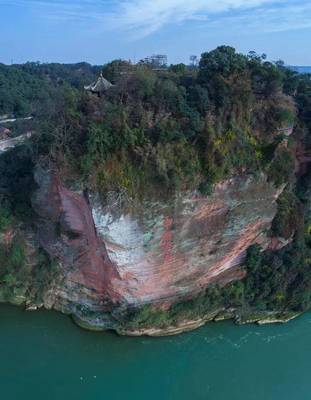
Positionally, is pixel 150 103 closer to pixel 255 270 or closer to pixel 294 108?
pixel 294 108

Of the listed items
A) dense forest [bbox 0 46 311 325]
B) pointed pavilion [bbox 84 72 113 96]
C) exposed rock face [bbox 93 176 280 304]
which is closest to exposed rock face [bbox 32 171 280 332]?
exposed rock face [bbox 93 176 280 304]

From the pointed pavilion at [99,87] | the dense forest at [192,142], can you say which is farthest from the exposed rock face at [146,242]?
the pointed pavilion at [99,87]

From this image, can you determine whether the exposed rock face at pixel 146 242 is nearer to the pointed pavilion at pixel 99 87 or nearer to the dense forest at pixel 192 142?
the dense forest at pixel 192 142

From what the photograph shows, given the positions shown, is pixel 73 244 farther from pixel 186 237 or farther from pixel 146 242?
pixel 186 237

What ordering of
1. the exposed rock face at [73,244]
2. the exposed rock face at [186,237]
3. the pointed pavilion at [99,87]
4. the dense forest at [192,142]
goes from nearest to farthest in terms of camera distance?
the dense forest at [192,142]
the exposed rock face at [186,237]
the exposed rock face at [73,244]
the pointed pavilion at [99,87]

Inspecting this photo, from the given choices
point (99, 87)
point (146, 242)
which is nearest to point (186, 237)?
point (146, 242)

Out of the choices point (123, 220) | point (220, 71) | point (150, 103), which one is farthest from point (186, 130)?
point (123, 220)
